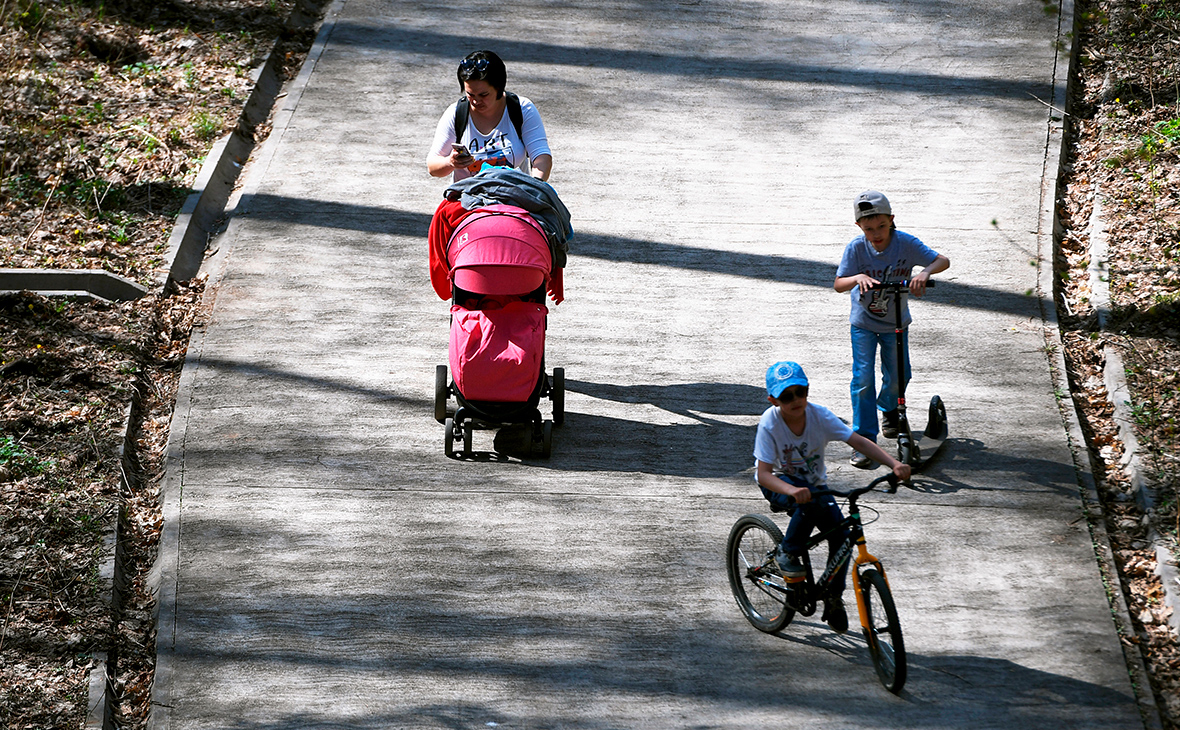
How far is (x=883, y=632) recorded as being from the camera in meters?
5.02

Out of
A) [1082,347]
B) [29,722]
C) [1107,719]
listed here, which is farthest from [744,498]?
[29,722]

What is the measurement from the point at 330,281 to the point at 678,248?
9.27ft

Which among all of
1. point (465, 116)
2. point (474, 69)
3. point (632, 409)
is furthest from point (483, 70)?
point (632, 409)

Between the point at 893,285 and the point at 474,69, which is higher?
the point at 474,69

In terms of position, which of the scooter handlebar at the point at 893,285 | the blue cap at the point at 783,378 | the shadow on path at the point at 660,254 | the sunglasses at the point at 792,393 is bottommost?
the sunglasses at the point at 792,393

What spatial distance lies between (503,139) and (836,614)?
359 cm

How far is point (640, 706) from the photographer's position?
511 cm

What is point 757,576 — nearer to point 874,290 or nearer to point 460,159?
point 874,290

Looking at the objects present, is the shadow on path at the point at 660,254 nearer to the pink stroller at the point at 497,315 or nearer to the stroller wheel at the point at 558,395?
the stroller wheel at the point at 558,395

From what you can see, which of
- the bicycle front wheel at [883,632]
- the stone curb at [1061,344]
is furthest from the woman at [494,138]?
the stone curb at [1061,344]

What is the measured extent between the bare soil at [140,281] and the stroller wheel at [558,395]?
2469mm

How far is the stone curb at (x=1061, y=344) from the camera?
5316 millimetres

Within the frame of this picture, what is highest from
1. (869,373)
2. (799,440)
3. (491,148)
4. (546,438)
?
(491,148)

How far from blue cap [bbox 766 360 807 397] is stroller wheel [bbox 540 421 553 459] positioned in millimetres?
2018
